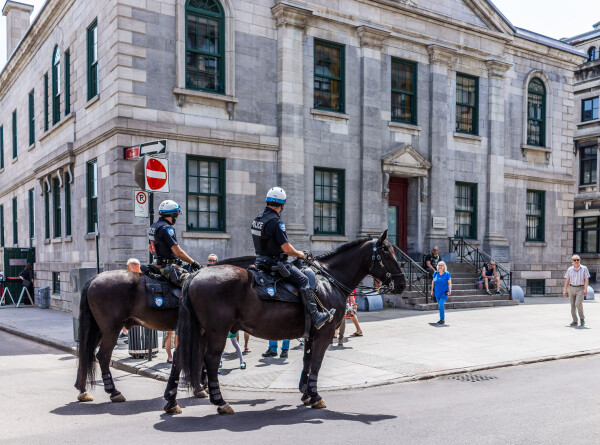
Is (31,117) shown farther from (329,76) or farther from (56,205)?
(329,76)

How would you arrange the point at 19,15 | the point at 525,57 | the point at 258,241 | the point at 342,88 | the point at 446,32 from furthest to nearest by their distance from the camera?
the point at 19,15, the point at 525,57, the point at 446,32, the point at 342,88, the point at 258,241

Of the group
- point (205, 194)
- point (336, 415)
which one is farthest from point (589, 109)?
point (336, 415)

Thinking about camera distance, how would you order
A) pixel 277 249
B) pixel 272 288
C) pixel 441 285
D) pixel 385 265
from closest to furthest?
pixel 272 288, pixel 277 249, pixel 385 265, pixel 441 285

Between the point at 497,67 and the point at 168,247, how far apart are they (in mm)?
18828

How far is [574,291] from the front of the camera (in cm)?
1489

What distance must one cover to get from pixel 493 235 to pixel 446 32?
8133 mm

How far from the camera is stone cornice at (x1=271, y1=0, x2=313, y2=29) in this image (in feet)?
57.9

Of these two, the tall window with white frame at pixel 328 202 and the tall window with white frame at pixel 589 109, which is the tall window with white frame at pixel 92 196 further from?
the tall window with white frame at pixel 589 109

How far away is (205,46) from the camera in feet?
55.0


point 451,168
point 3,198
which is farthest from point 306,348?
point 3,198

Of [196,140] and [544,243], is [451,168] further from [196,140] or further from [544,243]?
[196,140]

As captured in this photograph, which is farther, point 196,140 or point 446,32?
point 446,32

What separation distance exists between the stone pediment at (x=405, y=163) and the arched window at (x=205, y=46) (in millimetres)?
6499

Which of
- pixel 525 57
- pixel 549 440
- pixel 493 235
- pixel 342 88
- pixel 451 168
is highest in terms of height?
pixel 525 57
